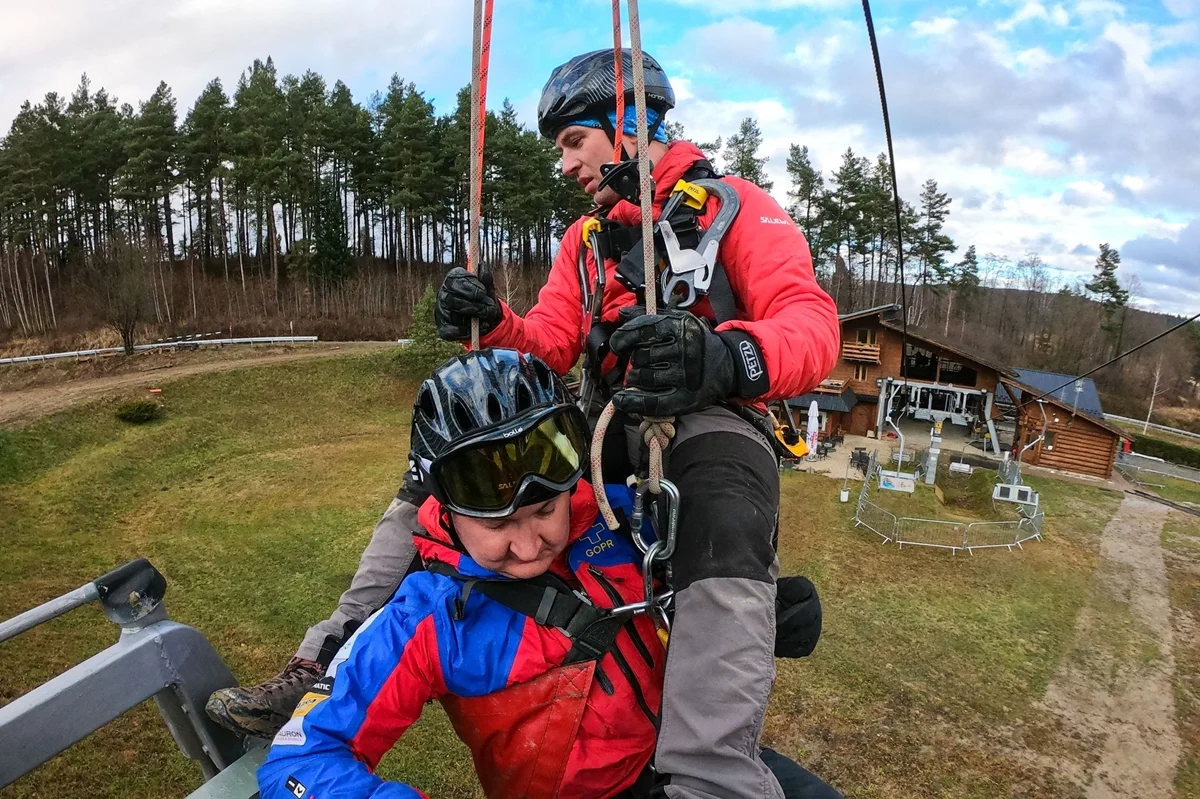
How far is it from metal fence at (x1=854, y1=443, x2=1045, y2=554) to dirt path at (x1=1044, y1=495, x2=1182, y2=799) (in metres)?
1.74

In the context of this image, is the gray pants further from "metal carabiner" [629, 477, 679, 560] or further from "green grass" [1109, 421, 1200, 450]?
"green grass" [1109, 421, 1200, 450]

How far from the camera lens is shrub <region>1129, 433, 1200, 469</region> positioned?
32312 mm

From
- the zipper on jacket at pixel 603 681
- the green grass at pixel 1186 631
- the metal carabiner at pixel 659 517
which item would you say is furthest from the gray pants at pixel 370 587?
the green grass at pixel 1186 631

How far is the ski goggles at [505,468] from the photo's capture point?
1806 millimetres

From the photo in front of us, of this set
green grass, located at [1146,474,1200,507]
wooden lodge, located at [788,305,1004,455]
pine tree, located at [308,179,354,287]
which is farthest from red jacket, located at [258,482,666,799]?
pine tree, located at [308,179,354,287]

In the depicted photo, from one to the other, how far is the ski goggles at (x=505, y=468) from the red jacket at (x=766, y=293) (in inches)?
27.1

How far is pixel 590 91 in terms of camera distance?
2596 millimetres

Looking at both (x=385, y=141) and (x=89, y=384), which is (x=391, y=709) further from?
(x=385, y=141)

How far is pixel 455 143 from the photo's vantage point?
35.9 meters

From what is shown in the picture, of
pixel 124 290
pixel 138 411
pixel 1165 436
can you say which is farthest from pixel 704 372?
pixel 1165 436

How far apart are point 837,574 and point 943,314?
53812 millimetres

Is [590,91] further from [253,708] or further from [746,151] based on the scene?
[746,151]

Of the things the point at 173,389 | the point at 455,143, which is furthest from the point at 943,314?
the point at 173,389

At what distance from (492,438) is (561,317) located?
1.54 meters
